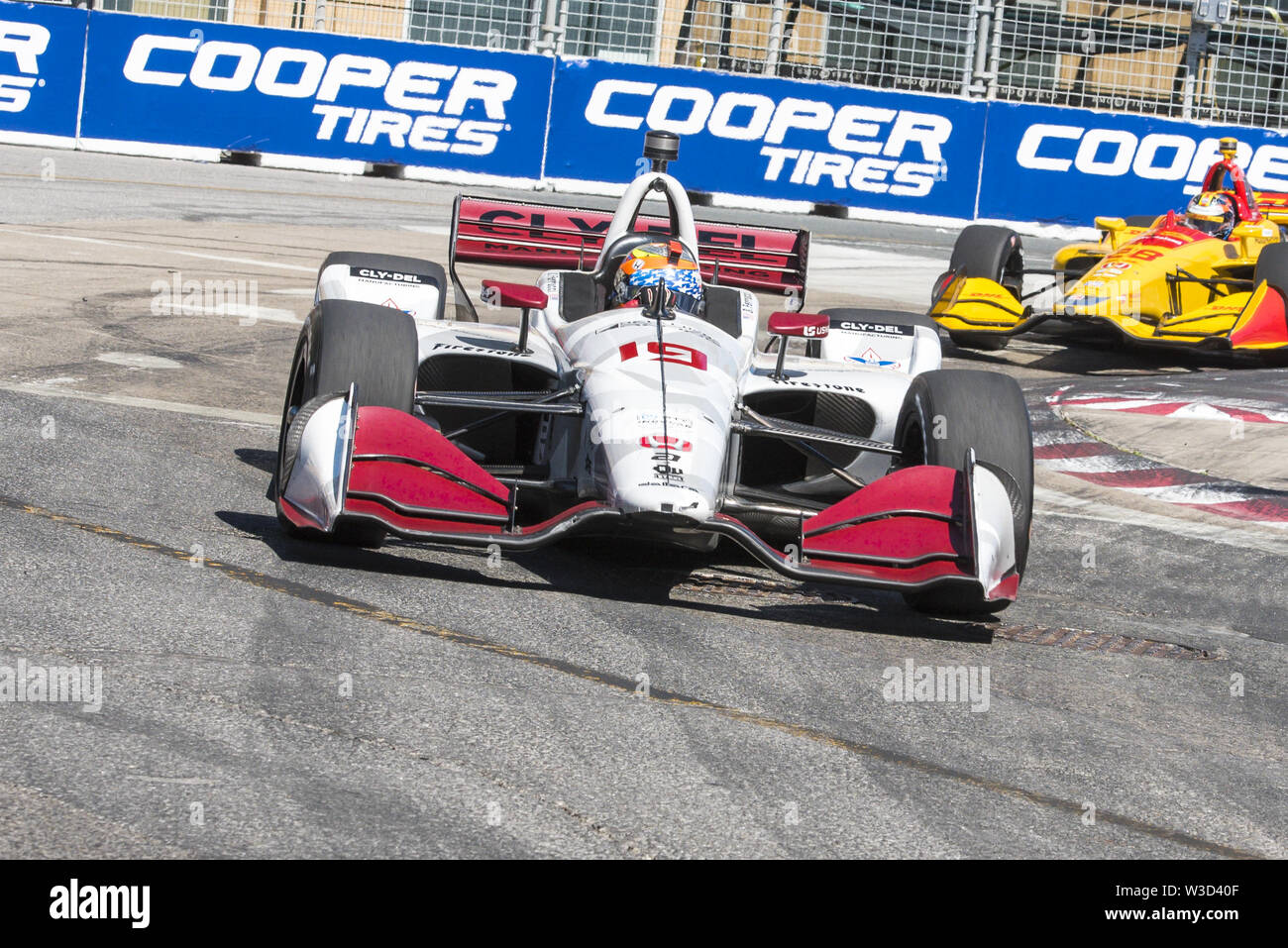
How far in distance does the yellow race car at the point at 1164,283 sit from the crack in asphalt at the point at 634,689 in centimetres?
798

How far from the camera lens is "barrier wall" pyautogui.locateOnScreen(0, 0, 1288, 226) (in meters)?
20.1

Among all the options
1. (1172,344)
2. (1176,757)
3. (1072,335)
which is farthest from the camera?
(1072,335)

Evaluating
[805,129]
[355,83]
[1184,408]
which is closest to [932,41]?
[805,129]

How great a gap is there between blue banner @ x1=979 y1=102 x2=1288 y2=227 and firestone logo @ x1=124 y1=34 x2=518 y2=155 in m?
5.81

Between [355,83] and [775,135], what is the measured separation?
4911 mm

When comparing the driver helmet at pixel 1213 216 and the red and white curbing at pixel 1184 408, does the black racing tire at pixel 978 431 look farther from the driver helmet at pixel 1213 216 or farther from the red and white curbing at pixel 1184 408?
the driver helmet at pixel 1213 216

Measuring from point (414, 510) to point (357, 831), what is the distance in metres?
2.13

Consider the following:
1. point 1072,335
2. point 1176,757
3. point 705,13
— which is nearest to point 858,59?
point 705,13

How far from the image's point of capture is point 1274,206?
604 inches

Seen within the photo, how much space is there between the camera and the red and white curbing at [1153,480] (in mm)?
8617

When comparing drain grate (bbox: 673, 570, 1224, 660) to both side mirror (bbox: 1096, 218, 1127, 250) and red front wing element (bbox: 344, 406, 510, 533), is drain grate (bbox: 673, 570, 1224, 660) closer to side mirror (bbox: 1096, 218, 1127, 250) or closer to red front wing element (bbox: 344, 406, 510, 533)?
red front wing element (bbox: 344, 406, 510, 533)

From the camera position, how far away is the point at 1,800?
3674 millimetres

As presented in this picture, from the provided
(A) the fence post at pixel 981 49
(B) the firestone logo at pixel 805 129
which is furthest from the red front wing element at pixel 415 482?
(A) the fence post at pixel 981 49

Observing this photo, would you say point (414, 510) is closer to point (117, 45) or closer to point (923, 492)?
point (923, 492)
